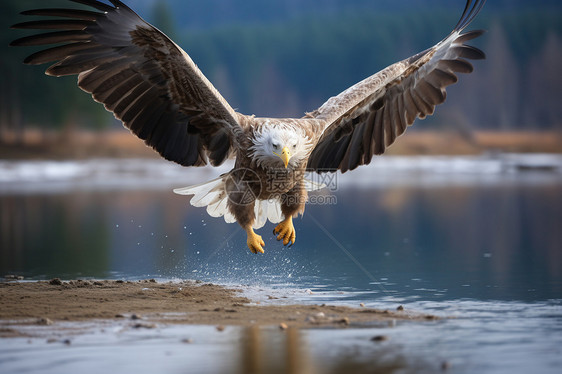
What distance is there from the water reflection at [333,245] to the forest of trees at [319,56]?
23089mm

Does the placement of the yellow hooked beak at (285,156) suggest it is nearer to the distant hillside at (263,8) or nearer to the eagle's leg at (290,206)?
the eagle's leg at (290,206)

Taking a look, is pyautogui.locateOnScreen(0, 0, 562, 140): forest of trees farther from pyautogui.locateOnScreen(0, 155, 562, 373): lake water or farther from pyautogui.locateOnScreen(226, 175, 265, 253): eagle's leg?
pyautogui.locateOnScreen(226, 175, 265, 253): eagle's leg

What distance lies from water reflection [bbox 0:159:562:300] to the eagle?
0.93m

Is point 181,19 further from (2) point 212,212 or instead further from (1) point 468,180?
(2) point 212,212

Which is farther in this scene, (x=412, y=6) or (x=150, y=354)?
(x=412, y=6)

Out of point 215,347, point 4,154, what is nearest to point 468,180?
point 4,154

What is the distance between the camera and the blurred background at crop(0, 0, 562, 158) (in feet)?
127

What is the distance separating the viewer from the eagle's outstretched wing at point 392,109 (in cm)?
861

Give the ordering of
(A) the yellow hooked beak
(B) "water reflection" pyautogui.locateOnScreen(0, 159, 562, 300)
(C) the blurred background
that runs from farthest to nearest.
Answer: (C) the blurred background < (B) "water reflection" pyautogui.locateOnScreen(0, 159, 562, 300) < (A) the yellow hooked beak

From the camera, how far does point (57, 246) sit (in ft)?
33.9

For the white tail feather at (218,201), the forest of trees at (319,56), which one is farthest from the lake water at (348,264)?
the forest of trees at (319,56)

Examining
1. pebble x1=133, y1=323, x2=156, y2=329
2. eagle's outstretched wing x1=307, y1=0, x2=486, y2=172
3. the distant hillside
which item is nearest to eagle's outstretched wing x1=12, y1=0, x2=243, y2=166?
eagle's outstretched wing x1=307, y1=0, x2=486, y2=172

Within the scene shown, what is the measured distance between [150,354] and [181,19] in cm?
8823

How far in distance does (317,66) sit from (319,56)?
5.05ft
